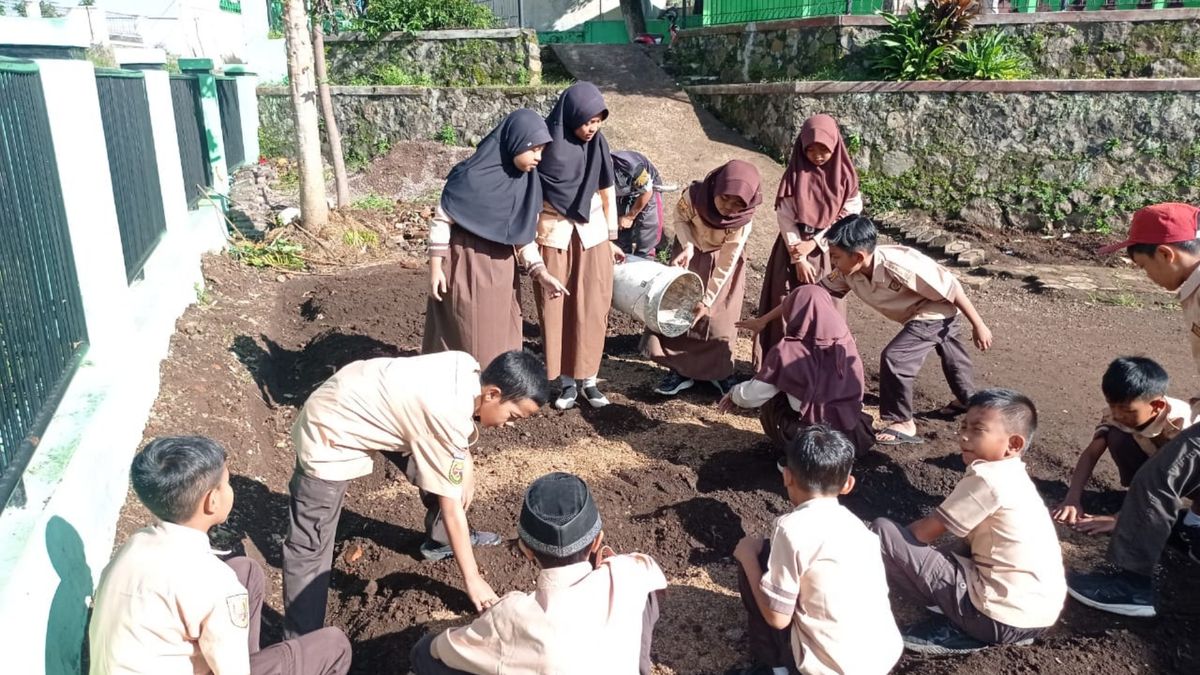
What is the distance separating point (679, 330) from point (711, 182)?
2.86 ft

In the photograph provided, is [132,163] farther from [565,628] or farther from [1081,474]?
[1081,474]

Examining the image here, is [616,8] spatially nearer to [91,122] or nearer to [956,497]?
[91,122]

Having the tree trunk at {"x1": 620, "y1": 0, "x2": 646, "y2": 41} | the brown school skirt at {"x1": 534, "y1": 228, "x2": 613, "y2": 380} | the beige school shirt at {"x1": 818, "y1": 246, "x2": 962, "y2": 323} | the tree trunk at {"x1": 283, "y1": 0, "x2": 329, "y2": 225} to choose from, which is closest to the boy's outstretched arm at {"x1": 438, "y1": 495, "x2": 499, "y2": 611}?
the brown school skirt at {"x1": 534, "y1": 228, "x2": 613, "y2": 380}

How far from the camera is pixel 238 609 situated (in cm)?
210

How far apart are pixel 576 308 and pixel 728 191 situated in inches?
40.8

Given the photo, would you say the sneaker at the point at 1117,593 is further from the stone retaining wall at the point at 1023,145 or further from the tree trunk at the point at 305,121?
the tree trunk at the point at 305,121

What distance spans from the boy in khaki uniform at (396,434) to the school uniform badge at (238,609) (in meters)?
0.66

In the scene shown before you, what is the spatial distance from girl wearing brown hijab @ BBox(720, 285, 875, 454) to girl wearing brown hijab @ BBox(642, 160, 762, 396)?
1059 mm

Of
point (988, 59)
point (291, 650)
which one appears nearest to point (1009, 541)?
point (291, 650)

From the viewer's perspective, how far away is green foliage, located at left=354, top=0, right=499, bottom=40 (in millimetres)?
11188

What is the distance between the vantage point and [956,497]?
2639 millimetres

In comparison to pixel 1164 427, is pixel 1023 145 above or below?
above

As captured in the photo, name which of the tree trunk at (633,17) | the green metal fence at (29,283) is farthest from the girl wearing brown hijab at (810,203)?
the tree trunk at (633,17)

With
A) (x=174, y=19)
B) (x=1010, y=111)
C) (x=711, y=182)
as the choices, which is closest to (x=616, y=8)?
(x=174, y=19)
